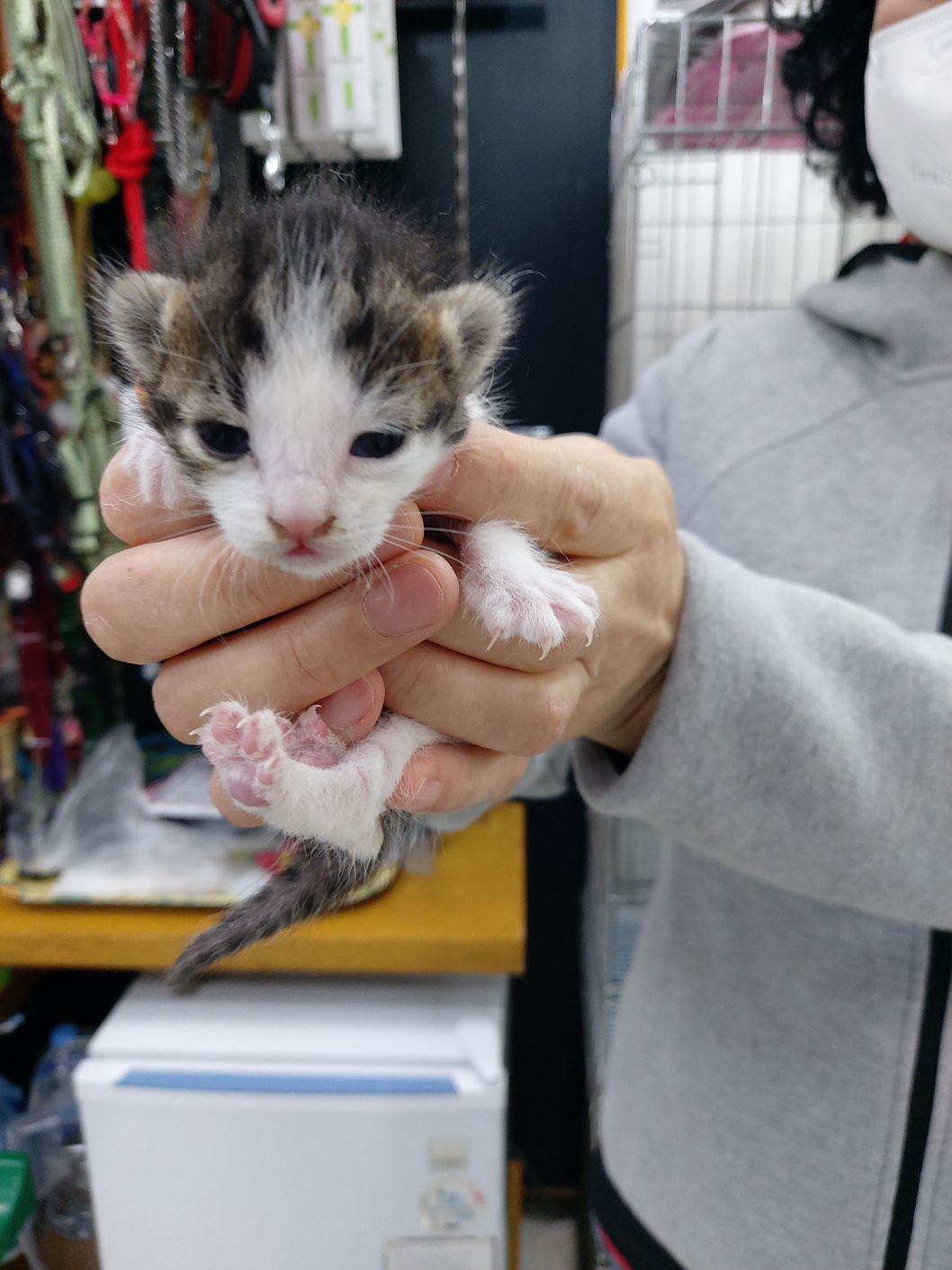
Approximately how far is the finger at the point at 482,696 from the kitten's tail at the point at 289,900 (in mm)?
152

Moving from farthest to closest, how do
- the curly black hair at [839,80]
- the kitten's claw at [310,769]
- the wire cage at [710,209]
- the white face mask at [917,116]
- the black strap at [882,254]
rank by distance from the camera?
the wire cage at [710,209], the curly black hair at [839,80], the black strap at [882,254], the white face mask at [917,116], the kitten's claw at [310,769]

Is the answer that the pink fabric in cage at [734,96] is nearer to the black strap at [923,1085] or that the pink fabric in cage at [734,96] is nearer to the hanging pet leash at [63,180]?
the hanging pet leash at [63,180]

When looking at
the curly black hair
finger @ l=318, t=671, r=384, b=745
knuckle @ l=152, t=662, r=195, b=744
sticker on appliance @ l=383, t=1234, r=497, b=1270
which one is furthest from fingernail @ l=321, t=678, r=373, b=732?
sticker on appliance @ l=383, t=1234, r=497, b=1270

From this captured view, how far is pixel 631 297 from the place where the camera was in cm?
144

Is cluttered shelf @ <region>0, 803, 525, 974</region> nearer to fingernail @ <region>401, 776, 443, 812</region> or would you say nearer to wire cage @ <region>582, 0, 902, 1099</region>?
wire cage @ <region>582, 0, 902, 1099</region>

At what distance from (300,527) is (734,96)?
1381 mm

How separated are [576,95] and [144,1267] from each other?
2167 mm

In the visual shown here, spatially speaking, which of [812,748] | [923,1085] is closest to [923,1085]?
[923,1085]

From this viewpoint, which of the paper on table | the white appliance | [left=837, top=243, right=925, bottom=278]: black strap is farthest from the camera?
the paper on table

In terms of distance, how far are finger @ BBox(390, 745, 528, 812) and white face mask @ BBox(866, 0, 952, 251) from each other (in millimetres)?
720

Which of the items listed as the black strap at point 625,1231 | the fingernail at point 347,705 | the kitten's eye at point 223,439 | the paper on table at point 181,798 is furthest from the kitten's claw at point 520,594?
the paper on table at point 181,798

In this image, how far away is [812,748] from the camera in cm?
70

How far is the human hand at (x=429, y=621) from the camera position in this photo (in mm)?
562

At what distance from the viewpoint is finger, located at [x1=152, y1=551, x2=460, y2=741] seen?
1.78 ft
